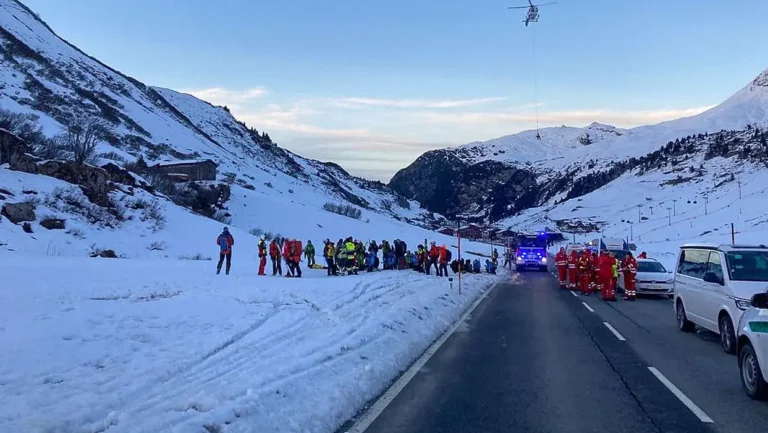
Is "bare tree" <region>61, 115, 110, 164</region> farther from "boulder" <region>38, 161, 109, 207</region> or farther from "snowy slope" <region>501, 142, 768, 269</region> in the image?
"snowy slope" <region>501, 142, 768, 269</region>

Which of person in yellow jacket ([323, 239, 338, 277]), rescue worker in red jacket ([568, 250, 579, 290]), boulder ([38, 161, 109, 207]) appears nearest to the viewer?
person in yellow jacket ([323, 239, 338, 277])

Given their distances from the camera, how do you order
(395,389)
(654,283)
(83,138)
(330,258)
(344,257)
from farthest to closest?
(83,138) < (344,257) < (330,258) < (654,283) < (395,389)

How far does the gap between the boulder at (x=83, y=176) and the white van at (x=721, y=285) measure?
1082 inches

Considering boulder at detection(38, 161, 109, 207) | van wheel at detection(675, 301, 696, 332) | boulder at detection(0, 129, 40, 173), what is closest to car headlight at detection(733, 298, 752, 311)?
van wheel at detection(675, 301, 696, 332)

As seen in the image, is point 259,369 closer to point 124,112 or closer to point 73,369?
point 73,369

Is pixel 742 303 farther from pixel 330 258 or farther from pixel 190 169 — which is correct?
pixel 190 169

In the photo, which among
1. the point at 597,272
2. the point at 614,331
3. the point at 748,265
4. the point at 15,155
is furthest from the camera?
the point at 15,155

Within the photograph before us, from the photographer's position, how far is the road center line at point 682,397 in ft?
23.2

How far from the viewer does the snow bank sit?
21.2ft

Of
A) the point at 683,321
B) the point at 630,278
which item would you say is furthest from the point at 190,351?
the point at 630,278

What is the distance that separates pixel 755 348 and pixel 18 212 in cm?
2630

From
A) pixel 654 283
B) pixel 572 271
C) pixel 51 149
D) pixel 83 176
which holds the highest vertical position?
pixel 51 149

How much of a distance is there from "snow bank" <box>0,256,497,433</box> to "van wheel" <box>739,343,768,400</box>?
458 centimetres

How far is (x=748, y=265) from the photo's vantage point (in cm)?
1166
